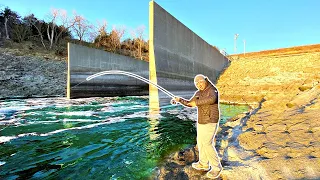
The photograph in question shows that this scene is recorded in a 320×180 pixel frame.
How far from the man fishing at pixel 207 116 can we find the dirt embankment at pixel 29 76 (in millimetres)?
19548

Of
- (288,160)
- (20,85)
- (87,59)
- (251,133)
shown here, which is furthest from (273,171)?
(20,85)

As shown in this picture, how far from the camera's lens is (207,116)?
2.75 metres

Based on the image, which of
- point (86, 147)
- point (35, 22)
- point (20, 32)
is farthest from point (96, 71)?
point (35, 22)

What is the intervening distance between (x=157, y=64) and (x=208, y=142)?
27.4ft

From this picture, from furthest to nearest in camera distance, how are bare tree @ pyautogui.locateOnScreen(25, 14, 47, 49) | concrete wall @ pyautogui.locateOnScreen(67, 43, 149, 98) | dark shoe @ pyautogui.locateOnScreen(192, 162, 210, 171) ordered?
bare tree @ pyautogui.locateOnScreen(25, 14, 47, 49) → concrete wall @ pyautogui.locateOnScreen(67, 43, 149, 98) → dark shoe @ pyautogui.locateOnScreen(192, 162, 210, 171)

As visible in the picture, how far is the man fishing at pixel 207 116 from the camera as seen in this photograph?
8.89 feet

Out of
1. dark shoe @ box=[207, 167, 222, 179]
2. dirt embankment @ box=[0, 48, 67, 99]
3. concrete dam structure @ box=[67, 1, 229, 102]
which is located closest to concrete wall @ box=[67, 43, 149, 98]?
concrete dam structure @ box=[67, 1, 229, 102]

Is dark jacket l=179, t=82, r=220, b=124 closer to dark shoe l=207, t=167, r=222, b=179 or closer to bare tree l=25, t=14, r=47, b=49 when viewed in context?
dark shoe l=207, t=167, r=222, b=179

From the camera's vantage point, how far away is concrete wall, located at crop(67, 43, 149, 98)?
16328 millimetres

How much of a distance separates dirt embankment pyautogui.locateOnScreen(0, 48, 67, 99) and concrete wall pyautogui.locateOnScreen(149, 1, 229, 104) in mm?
13698

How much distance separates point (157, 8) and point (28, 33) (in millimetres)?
25030

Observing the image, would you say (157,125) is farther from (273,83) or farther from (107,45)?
Answer: (107,45)

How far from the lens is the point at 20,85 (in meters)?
18.5

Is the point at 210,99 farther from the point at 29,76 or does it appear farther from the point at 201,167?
the point at 29,76
